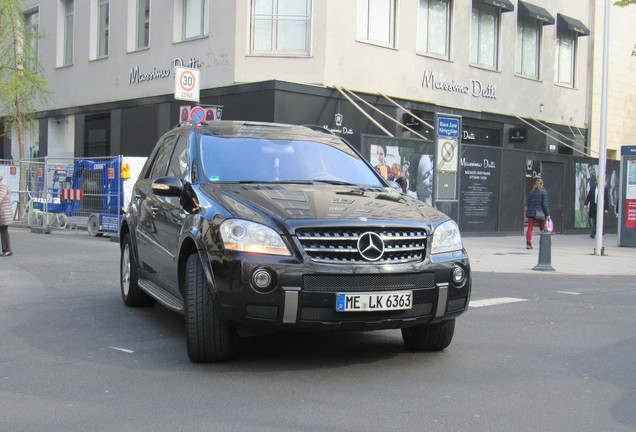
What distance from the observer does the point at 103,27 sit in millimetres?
25422

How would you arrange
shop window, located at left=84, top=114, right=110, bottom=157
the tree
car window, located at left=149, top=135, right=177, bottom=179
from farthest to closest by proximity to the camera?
shop window, located at left=84, top=114, right=110, bottom=157 → the tree → car window, located at left=149, top=135, right=177, bottom=179

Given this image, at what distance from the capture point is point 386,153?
19.2m

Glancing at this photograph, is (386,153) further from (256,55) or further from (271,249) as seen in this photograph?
(271,249)

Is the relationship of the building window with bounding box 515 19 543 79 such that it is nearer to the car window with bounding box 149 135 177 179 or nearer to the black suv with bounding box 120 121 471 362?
the car window with bounding box 149 135 177 179

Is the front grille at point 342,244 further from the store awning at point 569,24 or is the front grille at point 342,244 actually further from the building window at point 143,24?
the store awning at point 569,24

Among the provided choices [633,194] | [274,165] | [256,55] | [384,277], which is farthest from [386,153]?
[384,277]

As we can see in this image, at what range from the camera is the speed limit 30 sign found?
15.0 m

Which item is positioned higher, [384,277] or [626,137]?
[626,137]

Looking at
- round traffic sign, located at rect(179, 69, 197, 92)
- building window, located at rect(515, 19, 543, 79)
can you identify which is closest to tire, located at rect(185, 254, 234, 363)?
round traffic sign, located at rect(179, 69, 197, 92)

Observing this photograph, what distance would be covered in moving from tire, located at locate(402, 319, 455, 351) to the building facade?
10.3m

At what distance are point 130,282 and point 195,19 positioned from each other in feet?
51.6

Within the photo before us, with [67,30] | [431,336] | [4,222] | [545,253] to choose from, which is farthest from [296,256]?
[67,30]

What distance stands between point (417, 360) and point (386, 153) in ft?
45.8

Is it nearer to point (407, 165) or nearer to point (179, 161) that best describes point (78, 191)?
point (407, 165)
